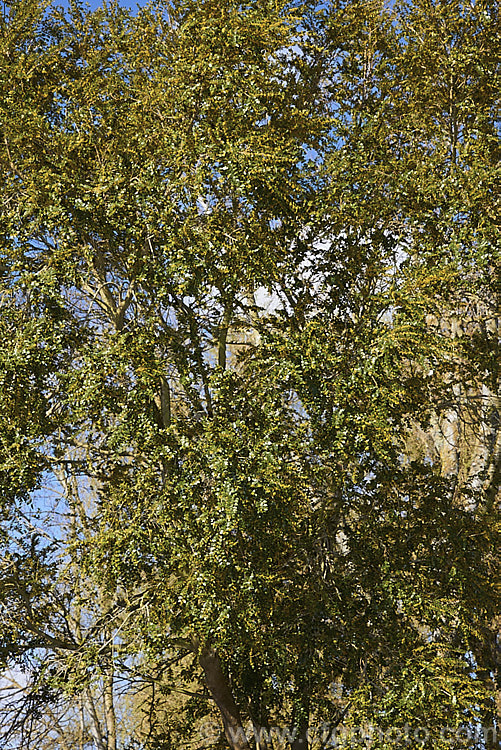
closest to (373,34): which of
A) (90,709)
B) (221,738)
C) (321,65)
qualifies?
(321,65)

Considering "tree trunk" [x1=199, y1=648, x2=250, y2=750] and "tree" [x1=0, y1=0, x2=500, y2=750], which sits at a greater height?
"tree" [x1=0, y1=0, x2=500, y2=750]

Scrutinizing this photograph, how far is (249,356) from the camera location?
686cm

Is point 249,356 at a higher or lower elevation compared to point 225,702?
higher

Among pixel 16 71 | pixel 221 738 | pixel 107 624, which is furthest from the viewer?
pixel 221 738

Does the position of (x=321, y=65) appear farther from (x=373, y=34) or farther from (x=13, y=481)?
(x=13, y=481)

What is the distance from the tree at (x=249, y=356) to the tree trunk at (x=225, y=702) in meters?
0.02

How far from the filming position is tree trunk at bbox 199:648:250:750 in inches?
266

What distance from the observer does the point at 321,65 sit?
7.75m

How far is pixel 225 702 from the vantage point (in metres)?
6.81

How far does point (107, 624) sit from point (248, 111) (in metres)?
4.27

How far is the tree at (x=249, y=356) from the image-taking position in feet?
18.8

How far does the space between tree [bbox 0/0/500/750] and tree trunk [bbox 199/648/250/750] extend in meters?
0.02

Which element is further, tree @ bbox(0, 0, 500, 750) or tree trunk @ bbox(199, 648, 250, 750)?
tree trunk @ bbox(199, 648, 250, 750)

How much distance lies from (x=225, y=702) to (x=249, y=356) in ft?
9.81
